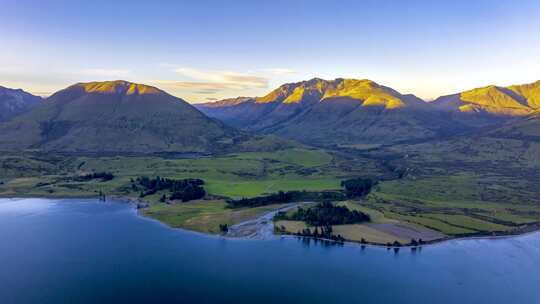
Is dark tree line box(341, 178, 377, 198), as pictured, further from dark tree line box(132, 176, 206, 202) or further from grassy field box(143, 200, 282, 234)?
dark tree line box(132, 176, 206, 202)

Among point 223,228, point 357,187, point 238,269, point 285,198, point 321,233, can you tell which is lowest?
point 238,269

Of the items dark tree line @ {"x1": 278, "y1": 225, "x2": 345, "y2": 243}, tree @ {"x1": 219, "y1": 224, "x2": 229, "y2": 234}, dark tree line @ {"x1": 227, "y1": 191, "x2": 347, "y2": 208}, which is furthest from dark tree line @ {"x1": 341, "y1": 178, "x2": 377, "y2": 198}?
tree @ {"x1": 219, "y1": 224, "x2": 229, "y2": 234}

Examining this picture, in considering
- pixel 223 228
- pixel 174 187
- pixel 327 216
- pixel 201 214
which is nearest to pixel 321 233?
pixel 327 216

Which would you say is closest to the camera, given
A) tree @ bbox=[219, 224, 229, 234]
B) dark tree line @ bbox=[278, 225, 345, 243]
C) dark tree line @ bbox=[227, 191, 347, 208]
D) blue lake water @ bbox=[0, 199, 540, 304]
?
blue lake water @ bbox=[0, 199, 540, 304]

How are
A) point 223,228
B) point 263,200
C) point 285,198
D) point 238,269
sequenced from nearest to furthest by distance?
point 238,269 → point 223,228 → point 263,200 → point 285,198

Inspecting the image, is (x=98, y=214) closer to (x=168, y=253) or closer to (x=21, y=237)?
(x=21, y=237)

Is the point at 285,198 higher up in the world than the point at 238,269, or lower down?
higher up

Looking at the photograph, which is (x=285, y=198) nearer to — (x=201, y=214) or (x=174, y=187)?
(x=201, y=214)

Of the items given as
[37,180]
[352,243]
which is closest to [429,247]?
[352,243]

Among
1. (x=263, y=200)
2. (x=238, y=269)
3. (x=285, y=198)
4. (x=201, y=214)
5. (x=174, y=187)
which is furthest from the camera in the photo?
(x=174, y=187)
